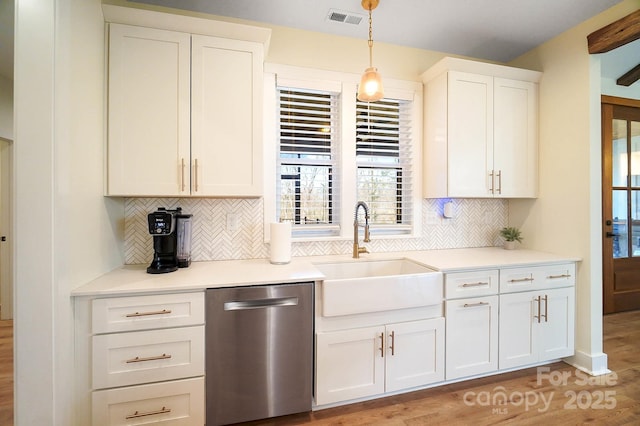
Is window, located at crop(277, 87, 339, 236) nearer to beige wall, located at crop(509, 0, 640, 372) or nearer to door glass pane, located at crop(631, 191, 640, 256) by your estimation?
beige wall, located at crop(509, 0, 640, 372)

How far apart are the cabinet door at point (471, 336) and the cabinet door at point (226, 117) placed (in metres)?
1.65

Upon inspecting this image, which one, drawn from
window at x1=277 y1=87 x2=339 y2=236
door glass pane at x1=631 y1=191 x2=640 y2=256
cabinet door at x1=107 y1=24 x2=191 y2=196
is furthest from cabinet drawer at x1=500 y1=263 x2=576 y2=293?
cabinet door at x1=107 y1=24 x2=191 y2=196

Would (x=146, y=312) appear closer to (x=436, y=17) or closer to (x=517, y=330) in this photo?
(x=517, y=330)

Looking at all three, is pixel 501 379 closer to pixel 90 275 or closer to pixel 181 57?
pixel 90 275

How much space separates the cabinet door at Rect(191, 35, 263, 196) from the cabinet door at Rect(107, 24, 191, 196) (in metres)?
0.07

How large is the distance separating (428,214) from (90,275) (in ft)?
8.58

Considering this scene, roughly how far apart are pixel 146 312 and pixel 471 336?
2119 mm

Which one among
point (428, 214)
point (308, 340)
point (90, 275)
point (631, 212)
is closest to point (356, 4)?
point (428, 214)

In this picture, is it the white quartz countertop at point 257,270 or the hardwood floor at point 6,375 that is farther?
the hardwood floor at point 6,375

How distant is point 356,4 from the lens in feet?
6.86

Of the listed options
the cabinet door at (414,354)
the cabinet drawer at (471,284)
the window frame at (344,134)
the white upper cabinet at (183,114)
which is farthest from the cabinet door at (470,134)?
the white upper cabinet at (183,114)

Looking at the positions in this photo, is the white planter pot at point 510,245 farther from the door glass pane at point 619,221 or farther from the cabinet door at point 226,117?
the cabinet door at point 226,117

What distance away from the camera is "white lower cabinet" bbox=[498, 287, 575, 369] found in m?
2.16

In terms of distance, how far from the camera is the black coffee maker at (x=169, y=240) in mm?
1753
